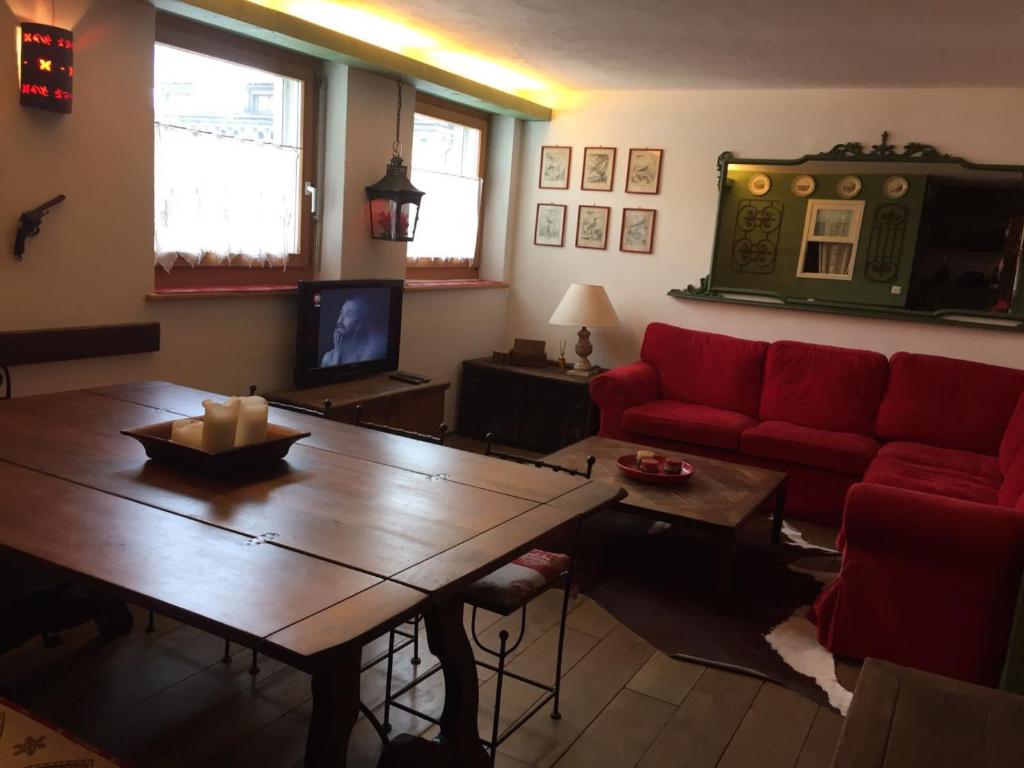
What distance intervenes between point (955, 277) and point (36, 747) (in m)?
4.82

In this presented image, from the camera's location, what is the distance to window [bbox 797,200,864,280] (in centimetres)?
498

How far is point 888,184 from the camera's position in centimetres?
484

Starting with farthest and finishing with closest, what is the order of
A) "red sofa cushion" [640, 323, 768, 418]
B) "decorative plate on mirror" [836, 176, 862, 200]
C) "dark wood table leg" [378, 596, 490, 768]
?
"red sofa cushion" [640, 323, 768, 418] → "decorative plate on mirror" [836, 176, 862, 200] → "dark wood table leg" [378, 596, 490, 768]

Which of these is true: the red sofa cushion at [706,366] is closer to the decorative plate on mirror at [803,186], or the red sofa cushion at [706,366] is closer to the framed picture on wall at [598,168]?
the decorative plate on mirror at [803,186]

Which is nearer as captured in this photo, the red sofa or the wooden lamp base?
the red sofa

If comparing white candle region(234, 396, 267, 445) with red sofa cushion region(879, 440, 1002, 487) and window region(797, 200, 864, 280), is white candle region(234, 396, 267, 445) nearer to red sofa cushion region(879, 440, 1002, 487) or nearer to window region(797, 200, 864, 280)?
red sofa cushion region(879, 440, 1002, 487)

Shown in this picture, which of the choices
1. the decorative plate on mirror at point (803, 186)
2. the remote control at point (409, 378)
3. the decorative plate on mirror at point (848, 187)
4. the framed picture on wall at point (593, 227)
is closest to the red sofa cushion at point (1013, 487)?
the decorative plate on mirror at point (848, 187)

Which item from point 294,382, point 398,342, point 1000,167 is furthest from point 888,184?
point 294,382

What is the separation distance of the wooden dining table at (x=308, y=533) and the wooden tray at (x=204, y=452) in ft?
0.09

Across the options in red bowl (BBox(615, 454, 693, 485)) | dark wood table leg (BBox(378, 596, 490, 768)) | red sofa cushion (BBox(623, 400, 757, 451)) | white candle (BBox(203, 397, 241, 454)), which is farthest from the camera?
red sofa cushion (BBox(623, 400, 757, 451))

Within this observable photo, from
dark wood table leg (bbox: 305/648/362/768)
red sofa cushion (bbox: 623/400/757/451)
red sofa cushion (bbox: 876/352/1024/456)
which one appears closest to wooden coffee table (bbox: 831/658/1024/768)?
dark wood table leg (bbox: 305/648/362/768)

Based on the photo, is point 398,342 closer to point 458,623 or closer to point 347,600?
point 458,623

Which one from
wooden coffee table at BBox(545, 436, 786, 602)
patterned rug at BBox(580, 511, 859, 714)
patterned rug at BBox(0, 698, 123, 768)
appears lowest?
patterned rug at BBox(580, 511, 859, 714)

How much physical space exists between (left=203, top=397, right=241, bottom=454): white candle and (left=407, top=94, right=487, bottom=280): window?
330 centimetres
